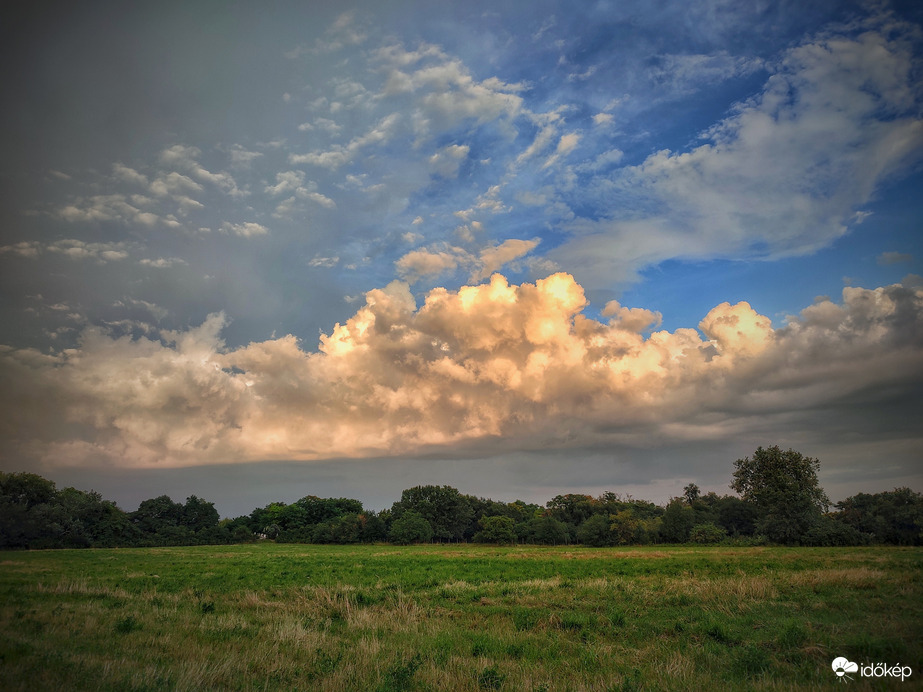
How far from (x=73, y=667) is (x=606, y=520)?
100 meters

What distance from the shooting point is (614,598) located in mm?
18594

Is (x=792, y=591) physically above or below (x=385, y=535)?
above

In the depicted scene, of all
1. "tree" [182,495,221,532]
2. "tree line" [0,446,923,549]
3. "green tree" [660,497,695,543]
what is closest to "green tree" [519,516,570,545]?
"tree line" [0,446,923,549]

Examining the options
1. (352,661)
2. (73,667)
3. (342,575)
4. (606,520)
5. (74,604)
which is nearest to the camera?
(73,667)

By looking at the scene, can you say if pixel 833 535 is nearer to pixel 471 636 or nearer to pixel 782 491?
pixel 782 491

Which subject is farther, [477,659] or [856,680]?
[477,659]

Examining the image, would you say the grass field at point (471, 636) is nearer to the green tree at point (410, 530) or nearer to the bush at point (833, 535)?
the bush at point (833, 535)

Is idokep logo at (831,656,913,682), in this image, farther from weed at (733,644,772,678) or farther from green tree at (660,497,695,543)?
green tree at (660,497,695,543)

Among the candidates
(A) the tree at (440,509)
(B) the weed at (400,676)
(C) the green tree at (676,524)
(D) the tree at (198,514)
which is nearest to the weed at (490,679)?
(B) the weed at (400,676)

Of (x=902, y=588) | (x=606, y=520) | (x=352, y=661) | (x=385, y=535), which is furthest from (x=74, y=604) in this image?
(x=385, y=535)

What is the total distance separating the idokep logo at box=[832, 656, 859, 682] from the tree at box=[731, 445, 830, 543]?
75.7m

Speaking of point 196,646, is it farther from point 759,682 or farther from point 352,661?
point 759,682

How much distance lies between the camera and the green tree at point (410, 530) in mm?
105000

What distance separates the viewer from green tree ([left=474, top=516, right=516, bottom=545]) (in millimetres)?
106500
